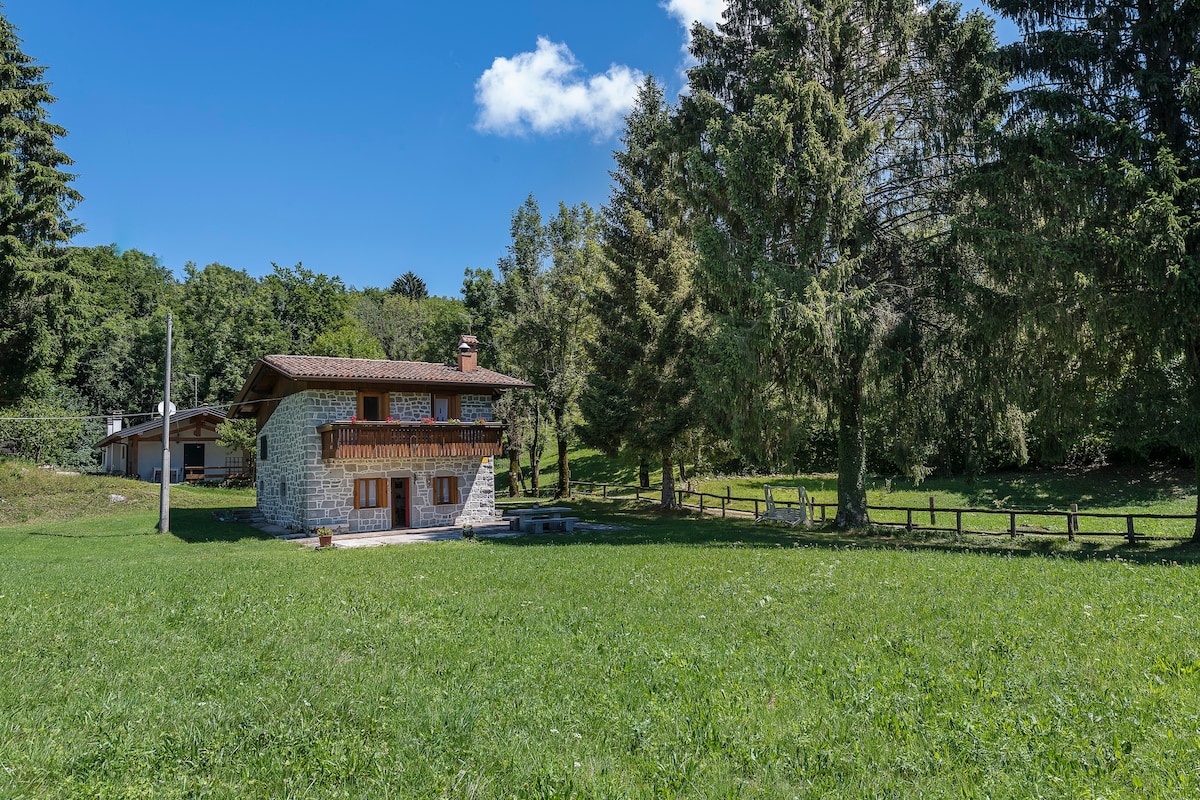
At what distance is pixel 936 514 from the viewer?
82.2 ft

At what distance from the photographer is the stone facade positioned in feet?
73.5

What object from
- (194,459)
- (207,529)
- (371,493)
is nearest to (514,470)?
(371,493)

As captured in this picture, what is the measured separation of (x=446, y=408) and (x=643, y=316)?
Answer: 8.25 metres

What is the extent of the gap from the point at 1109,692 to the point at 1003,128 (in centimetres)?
1597

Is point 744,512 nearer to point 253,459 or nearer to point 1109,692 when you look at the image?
point 1109,692

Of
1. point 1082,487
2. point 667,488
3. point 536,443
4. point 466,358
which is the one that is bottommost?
point 1082,487

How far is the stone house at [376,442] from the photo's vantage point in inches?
877

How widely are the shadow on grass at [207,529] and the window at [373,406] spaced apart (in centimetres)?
502

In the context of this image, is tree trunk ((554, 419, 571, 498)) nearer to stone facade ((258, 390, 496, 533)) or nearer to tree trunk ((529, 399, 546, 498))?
tree trunk ((529, 399, 546, 498))

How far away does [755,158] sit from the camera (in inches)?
691

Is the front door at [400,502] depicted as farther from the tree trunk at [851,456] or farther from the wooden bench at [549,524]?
the tree trunk at [851,456]

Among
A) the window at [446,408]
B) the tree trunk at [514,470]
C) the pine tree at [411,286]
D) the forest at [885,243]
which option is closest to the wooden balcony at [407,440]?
the window at [446,408]

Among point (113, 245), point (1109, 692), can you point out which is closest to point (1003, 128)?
point (1109, 692)

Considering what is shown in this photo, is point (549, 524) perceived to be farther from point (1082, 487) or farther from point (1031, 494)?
point (1082, 487)
